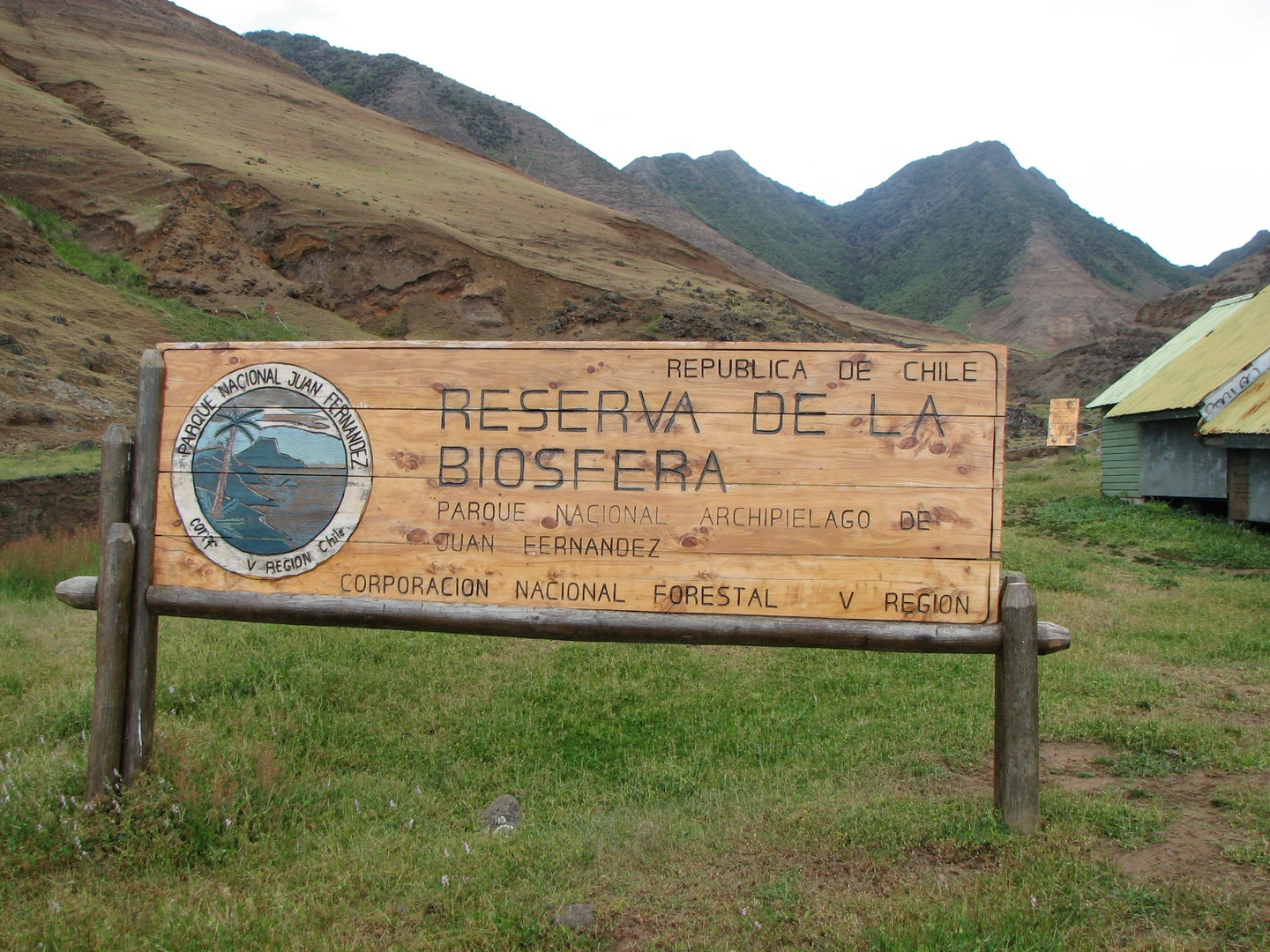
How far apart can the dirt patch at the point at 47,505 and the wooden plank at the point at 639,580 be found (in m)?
8.60

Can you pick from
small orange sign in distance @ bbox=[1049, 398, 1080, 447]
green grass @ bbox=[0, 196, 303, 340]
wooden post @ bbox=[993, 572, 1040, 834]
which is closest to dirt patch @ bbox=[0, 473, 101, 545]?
wooden post @ bbox=[993, 572, 1040, 834]

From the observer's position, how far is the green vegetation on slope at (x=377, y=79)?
90875 mm

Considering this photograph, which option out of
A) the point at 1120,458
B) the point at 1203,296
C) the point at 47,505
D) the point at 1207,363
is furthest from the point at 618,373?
the point at 1203,296

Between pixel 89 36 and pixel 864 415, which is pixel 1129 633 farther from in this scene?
pixel 89 36

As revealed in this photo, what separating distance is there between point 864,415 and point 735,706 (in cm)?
251

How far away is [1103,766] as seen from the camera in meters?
4.55

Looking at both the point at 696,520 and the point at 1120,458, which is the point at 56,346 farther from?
the point at 1120,458

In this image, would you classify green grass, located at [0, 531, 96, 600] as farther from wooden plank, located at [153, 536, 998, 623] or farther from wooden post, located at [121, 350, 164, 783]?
wooden plank, located at [153, 536, 998, 623]

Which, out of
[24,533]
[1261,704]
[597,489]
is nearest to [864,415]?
[597,489]

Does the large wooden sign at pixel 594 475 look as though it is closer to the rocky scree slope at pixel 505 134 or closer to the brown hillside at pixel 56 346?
the brown hillside at pixel 56 346

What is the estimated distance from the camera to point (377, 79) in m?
93.1

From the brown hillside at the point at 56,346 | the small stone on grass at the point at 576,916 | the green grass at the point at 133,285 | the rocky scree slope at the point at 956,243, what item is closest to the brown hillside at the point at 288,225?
the brown hillside at the point at 56,346

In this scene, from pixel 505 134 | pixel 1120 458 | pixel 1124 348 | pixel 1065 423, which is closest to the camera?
pixel 1120 458

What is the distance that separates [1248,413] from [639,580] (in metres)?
12.9
